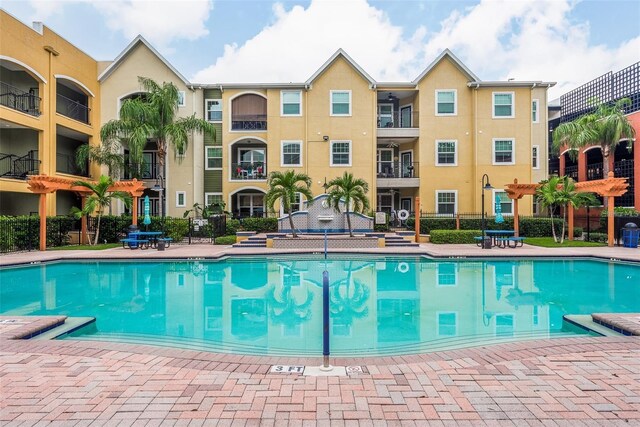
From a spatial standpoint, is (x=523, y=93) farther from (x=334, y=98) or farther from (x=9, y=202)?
(x=9, y=202)

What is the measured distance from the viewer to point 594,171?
91.9 ft

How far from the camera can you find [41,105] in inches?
789

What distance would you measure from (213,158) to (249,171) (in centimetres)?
257

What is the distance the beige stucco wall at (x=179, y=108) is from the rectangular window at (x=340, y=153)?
8755 millimetres

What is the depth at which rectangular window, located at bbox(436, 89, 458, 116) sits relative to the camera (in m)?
23.5

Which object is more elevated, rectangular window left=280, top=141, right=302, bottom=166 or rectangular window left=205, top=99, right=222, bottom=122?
rectangular window left=205, top=99, right=222, bottom=122

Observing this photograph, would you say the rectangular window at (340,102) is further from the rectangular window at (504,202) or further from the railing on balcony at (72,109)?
the railing on balcony at (72,109)

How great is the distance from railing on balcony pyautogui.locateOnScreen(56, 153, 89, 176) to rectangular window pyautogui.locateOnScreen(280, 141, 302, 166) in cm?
1272

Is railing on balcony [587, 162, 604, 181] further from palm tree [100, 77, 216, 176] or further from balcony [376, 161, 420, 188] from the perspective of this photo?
palm tree [100, 77, 216, 176]

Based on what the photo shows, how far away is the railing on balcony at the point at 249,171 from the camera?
24.1 meters

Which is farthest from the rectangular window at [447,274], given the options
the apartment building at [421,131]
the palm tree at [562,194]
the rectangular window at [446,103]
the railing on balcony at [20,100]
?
the railing on balcony at [20,100]

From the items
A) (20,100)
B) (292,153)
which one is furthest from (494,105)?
(20,100)

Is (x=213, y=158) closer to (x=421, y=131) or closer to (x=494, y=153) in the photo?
(x=421, y=131)

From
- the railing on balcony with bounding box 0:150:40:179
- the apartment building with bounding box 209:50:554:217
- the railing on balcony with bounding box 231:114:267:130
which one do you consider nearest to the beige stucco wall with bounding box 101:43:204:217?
the apartment building with bounding box 209:50:554:217
